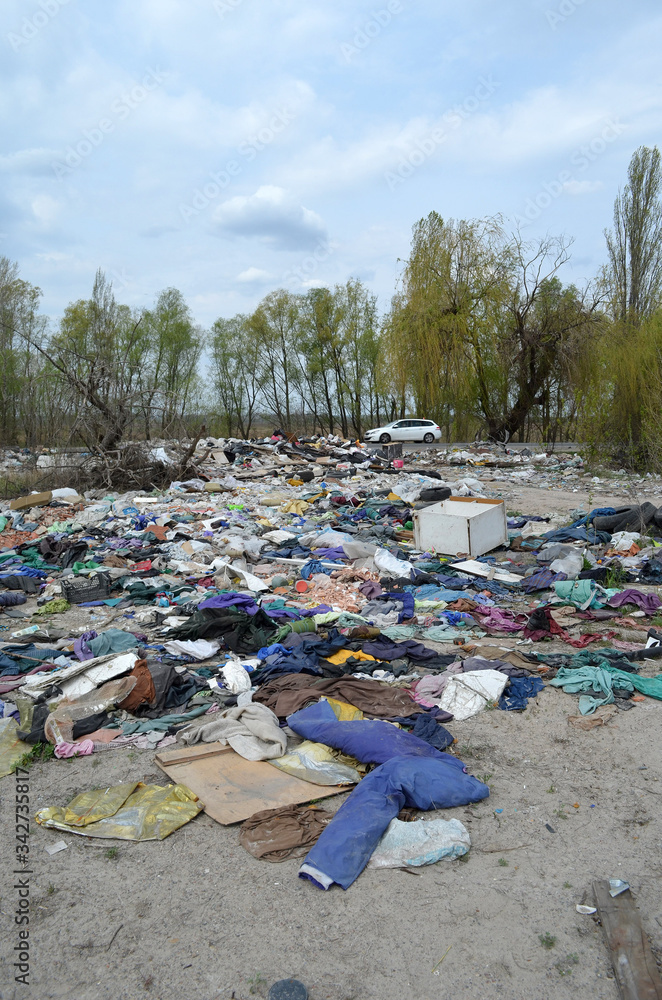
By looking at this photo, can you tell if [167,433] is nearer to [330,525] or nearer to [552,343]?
[330,525]

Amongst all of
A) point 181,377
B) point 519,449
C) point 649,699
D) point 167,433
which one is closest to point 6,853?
point 649,699

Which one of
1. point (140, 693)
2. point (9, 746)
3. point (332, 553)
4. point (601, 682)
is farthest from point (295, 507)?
point (9, 746)

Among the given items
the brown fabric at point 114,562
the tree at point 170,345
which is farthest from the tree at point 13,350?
the brown fabric at point 114,562

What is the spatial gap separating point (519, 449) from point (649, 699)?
56.3 ft

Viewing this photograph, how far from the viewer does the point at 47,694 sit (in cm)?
429

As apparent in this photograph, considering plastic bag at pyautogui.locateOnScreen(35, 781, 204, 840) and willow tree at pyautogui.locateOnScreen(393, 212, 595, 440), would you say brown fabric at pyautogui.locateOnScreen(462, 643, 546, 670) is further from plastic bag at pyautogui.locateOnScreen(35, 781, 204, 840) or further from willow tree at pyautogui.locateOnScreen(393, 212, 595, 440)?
willow tree at pyautogui.locateOnScreen(393, 212, 595, 440)

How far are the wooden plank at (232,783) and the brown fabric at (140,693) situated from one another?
0.71 metres

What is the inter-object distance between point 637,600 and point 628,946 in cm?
419

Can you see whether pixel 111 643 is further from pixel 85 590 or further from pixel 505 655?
pixel 505 655

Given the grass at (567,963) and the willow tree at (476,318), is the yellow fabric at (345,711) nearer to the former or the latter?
the grass at (567,963)

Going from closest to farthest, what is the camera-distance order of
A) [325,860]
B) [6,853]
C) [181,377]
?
[325,860] → [6,853] → [181,377]

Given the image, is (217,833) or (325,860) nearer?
(325,860)

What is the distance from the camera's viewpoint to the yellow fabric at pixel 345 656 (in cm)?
492

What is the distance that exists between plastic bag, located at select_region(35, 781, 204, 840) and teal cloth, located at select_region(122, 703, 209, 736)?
66 centimetres
